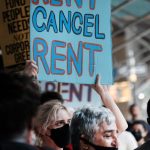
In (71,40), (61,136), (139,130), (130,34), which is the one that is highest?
(130,34)

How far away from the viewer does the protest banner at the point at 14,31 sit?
580cm

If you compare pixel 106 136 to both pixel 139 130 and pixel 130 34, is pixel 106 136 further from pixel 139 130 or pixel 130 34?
pixel 130 34

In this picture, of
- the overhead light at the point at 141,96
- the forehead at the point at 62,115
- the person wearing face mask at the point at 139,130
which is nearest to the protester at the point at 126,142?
the forehead at the point at 62,115

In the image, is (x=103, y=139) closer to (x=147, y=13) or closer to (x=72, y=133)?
(x=72, y=133)

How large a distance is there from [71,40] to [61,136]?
73cm

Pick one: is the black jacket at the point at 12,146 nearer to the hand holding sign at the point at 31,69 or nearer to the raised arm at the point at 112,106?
the hand holding sign at the point at 31,69

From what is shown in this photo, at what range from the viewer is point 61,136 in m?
5.59

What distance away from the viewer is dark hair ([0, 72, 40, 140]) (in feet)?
10.6

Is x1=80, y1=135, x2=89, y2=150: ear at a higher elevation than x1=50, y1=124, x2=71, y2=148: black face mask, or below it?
below

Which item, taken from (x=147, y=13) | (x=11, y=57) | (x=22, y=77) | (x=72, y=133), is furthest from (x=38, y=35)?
(x=147, y=13)

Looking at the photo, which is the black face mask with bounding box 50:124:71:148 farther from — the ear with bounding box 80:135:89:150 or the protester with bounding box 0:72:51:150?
the protester with bounding box 0:72:51:150

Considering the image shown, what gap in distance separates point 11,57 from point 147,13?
1280 cm

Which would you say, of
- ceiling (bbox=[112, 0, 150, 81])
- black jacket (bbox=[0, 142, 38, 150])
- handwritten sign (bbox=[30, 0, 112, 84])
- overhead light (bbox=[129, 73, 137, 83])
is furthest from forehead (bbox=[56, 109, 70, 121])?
overhead light (bbox=[129, 73, 137, 83])

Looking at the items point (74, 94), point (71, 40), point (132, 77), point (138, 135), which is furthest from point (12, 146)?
point (132, 77)
